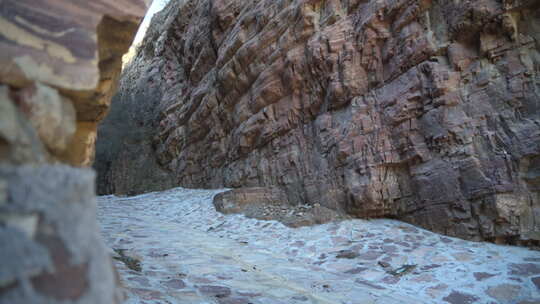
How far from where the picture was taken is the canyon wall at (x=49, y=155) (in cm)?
92

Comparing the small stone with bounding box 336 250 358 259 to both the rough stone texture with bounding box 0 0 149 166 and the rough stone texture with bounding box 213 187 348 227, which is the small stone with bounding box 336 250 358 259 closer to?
the rough stone texture with bounding box 213 187 348 227

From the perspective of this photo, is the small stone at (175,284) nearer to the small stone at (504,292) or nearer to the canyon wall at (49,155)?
the canyon wall at (49,155)

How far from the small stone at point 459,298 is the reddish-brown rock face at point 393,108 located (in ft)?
5.47

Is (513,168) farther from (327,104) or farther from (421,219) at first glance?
(327,104)

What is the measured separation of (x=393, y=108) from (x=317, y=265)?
3338 millimetres

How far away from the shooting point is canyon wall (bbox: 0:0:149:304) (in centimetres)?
92

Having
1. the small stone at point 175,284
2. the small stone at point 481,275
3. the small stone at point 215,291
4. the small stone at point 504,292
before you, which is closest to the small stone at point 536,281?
the small stone at point 504,292

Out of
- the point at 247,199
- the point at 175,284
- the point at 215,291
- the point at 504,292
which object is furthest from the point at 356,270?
the point at 247,199

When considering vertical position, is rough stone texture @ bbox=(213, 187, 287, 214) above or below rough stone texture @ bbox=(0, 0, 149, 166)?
below

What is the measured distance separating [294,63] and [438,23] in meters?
3.36

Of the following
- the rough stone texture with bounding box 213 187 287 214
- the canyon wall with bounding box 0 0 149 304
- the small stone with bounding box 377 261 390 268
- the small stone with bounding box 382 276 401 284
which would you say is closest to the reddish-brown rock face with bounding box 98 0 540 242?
the rough stone texture with bounding box 213 187 287 214

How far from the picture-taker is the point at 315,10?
320 inches

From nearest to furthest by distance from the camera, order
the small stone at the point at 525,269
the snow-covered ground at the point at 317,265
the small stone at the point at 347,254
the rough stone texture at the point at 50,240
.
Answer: the rough stone texture at the point at 50,240, the snow-covered ground at the point at 317,265, the small stone at the point at 525,269, the small stone at the point at 347,254

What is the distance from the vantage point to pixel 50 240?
0.98 m
